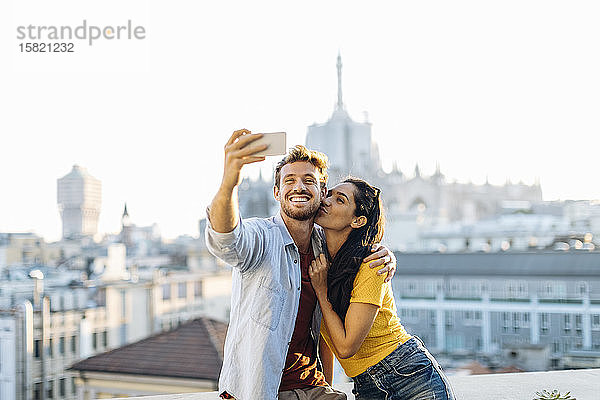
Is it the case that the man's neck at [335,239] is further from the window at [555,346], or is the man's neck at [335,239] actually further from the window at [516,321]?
the window at [516,321]

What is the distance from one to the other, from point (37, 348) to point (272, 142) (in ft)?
32.0

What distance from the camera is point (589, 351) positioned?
1202cm

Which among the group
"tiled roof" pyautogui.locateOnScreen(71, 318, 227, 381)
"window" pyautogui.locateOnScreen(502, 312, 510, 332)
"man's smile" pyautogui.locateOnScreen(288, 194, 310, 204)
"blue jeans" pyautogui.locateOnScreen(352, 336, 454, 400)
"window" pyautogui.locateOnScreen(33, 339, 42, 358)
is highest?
"man's smile" pyautogui.locateOnScreen(288, 194, 310, 204)

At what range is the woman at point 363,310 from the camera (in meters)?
0.85

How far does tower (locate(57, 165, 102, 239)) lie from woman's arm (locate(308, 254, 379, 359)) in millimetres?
26128

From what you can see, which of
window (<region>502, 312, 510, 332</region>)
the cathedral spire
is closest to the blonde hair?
window (<region>502, 312, 510, 332</region>)

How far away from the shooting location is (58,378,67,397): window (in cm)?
1019

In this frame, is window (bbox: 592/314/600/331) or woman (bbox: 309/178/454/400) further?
window (bbox: 592/314/600/331)

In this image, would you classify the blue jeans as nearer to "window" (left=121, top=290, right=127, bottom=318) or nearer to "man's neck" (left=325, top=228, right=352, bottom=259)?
"man's neck" (left=325, top=228, right=352, bottom=259)

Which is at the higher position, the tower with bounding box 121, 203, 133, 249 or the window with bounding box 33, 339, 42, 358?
the tower with bounding box 121, 203, 133, 249

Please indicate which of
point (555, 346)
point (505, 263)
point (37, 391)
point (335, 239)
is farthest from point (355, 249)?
point (505, 263)

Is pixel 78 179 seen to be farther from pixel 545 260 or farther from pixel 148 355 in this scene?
pixel 148 355

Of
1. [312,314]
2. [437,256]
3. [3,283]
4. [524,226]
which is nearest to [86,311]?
[3,283]

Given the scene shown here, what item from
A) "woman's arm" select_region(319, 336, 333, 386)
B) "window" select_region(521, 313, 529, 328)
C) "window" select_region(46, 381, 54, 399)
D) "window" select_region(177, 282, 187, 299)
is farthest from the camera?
"window" select_region(177, 282, 187, 299)
